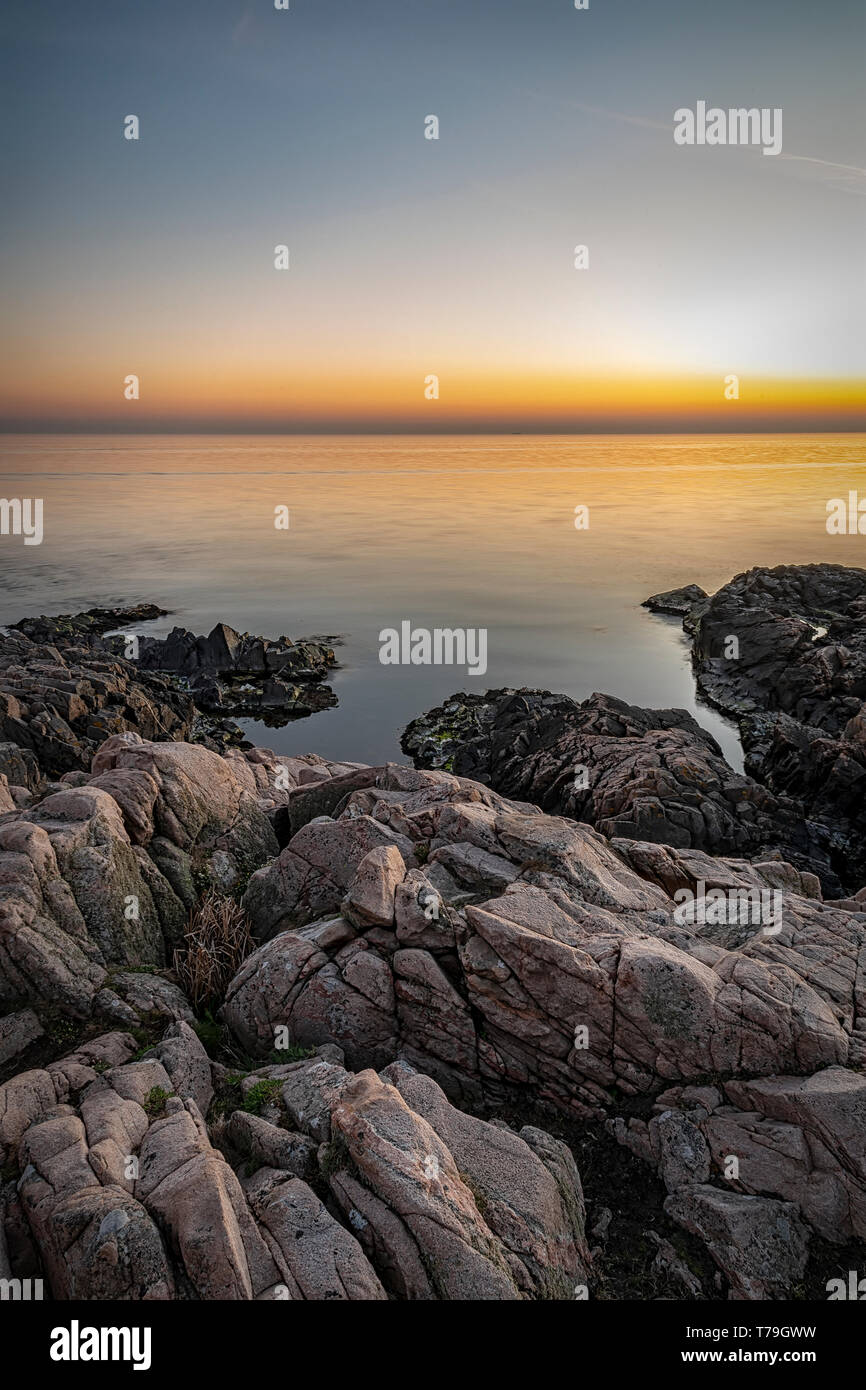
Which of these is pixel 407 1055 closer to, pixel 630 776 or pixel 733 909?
pixel 733 909

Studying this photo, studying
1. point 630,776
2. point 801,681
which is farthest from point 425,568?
point 630,776

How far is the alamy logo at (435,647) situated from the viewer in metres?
46.2

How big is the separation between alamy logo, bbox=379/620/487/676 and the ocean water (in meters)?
0.84

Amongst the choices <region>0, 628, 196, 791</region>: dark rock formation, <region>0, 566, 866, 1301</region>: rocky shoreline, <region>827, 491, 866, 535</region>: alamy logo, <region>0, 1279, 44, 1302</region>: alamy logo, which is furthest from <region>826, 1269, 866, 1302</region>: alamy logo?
<region>827, 491, 866, 535</region>: alamy logo

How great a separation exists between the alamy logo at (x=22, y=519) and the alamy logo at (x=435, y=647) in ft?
165

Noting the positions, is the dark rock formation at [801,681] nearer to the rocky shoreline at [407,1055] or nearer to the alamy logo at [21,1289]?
the rocky shoreline at [407,1055]

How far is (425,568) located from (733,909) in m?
63.0

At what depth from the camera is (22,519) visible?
311 ft

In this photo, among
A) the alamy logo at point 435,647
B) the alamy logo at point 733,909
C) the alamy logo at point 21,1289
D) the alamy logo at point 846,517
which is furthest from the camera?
the alamy logo at point 846,517

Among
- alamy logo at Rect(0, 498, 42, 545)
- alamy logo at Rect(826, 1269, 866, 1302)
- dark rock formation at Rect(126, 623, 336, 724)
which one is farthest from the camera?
alamy logo at Rect(0, 498, 42, 545)

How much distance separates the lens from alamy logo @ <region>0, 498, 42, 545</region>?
86650 millimetres

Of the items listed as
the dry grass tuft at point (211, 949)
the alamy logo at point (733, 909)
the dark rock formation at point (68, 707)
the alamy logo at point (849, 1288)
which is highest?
the dark rock formation at point (68, 707)

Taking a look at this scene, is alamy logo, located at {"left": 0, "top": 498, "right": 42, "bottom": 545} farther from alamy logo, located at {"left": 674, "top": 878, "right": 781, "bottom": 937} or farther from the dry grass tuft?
alamy logo, located at {"left": 674, "top": 878, "right": 781, "bottom": 937}

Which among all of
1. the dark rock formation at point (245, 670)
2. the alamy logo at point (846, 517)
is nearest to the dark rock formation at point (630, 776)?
the dark rock formation at point (245, 670)
